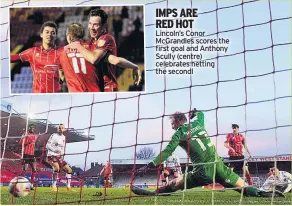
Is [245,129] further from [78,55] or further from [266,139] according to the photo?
[78,55]

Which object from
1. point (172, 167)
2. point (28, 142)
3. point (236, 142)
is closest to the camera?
point (236, 142)

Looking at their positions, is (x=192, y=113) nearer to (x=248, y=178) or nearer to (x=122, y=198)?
(x=248, y=178)

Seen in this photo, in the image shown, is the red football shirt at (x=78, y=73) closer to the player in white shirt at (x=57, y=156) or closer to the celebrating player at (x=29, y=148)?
the player in white shirt at (x=57, y=156)

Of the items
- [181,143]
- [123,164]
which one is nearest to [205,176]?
[181,143]

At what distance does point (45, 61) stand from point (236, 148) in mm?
1386

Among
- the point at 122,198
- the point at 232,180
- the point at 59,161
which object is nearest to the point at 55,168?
the point at 59,161

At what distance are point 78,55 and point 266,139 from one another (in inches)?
53.0

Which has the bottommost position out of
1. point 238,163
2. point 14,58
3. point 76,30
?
point 238,163

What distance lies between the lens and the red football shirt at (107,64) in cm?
400

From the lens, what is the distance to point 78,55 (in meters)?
4.06

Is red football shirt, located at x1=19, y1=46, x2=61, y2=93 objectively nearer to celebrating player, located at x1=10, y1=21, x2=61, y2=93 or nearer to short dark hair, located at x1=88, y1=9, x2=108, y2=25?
celebrating player, located at x1=10, y1=21, x2=61, y2=93

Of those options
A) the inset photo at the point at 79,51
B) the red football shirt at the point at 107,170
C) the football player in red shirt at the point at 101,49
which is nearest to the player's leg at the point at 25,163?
the inset photo at the point at 79,51

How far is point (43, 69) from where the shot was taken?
13.4ft

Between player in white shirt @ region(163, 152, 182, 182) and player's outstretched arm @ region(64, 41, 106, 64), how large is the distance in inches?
31.5
